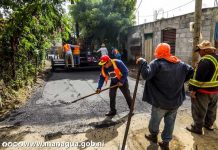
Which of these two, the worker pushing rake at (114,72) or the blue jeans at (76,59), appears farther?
the blue jeans at (76,59)

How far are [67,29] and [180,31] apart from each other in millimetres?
7877

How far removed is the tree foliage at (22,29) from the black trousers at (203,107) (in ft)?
12.0

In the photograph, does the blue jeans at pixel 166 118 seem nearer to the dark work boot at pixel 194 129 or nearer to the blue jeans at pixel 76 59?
the dark work boot at pixel 194 129

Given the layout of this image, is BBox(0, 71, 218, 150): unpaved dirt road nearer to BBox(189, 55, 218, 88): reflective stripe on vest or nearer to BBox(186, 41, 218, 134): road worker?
BBox(186, 41, 218, 134): road worker

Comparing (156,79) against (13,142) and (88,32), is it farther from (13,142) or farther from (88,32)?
(88,32)

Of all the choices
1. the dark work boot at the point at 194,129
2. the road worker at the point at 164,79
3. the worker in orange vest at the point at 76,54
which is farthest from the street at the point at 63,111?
the worker in orange vest at the point at 76,54

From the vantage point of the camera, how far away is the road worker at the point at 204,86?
12.1 feet

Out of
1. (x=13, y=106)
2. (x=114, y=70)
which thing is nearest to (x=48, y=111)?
(x=13, y=106)

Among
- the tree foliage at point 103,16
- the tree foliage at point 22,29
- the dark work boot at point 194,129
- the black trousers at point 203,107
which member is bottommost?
the dark work boot at point 194,129

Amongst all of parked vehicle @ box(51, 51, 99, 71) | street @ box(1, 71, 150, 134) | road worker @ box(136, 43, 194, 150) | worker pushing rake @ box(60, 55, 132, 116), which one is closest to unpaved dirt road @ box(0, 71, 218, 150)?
street @ box(1, 71, 150, 134)

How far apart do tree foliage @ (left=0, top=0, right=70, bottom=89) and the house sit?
15.1 feet

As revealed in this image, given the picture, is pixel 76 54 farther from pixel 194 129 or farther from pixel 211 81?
pixel 211 81

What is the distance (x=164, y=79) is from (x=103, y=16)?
1338 centimetres

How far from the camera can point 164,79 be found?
3.09 m
